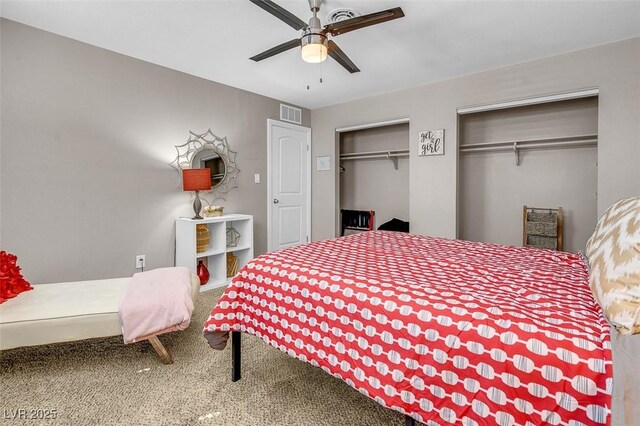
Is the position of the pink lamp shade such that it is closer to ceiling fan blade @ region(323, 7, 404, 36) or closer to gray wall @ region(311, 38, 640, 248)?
ceiling fan blade @ region(323, 7, 404, 36)

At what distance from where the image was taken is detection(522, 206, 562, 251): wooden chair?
A: 3.26 metres

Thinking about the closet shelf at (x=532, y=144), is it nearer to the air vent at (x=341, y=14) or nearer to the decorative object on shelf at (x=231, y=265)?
the air vent at (x=341, y=14)

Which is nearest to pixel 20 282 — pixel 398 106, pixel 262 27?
pixel 262 27

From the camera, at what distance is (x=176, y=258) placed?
3.54m

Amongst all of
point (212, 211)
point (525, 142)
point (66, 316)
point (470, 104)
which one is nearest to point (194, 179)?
point (212, 211)

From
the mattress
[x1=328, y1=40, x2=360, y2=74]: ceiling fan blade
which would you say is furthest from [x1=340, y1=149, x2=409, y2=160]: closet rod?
the mattress

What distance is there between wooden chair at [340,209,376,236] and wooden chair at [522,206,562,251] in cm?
200

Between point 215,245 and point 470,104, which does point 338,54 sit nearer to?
point 470,104

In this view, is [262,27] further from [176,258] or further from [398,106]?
[176,258]

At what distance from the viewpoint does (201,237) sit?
11.6 ft

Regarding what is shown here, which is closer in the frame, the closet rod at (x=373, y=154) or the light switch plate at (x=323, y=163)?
the closet rod at (x=373, y=154)

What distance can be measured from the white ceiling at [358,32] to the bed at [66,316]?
204cm

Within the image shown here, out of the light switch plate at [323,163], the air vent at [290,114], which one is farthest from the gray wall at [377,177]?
the air vent at [290,114]

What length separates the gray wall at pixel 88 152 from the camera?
8.43ft
